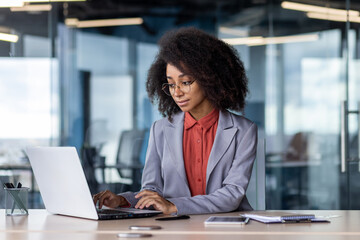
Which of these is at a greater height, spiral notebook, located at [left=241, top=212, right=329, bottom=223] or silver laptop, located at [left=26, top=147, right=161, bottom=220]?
silver laptop, located at [left=26, top=147, right=161, bottom=220]

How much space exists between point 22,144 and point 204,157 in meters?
3.33

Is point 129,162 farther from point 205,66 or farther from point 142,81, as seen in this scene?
point 205,66

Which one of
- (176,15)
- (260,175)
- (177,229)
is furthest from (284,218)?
(176,15)

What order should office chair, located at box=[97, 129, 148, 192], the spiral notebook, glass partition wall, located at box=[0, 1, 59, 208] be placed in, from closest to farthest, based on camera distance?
1. the spiral notebook
2. glass partition wall, located at box=[0, 1, 59, 208]
3. office chair, located at box=[97, 129, 148, 192]

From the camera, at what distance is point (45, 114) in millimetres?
5863

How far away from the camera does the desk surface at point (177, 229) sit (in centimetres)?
190

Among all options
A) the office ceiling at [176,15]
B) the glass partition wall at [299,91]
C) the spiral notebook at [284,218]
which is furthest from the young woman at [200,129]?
the office ceiling at [176,15]

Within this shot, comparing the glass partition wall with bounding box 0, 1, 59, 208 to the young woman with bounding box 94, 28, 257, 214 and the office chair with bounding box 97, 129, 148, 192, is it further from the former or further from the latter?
the young woman with bounding box 94, 28, 257, 214

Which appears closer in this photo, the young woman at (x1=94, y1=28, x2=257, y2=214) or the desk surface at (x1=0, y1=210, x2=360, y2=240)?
the desk surface at (x1=0, y1=210, x2=360, y2=240)

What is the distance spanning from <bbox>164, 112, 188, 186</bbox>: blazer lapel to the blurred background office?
296 cm

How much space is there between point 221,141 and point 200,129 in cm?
15

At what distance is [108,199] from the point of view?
2.50 m

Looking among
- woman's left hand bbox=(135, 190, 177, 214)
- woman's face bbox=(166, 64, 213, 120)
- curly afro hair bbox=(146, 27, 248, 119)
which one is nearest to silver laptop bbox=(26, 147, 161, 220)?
woman's left hand bbox=(135, 190, 177, 214)

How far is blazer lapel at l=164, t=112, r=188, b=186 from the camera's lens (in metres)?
2.77
